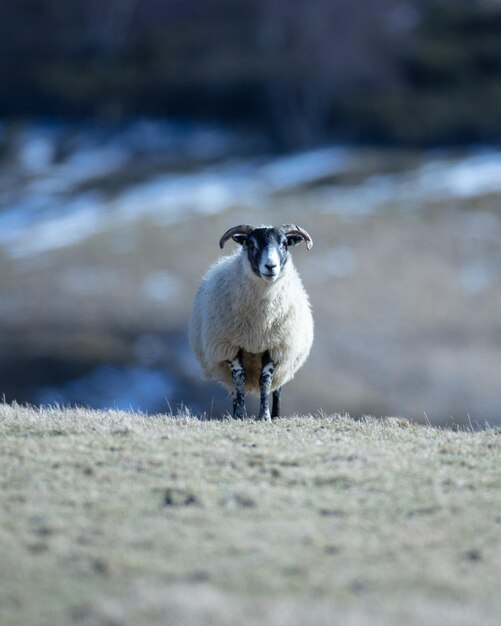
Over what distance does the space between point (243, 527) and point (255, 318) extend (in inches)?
285

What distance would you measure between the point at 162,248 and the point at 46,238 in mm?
8868

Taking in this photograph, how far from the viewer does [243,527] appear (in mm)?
9094

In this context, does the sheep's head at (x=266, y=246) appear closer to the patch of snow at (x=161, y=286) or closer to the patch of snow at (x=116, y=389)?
the patch of snow at (x=116, y=389)

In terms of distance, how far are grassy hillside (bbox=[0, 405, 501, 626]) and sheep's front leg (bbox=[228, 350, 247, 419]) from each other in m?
2.62

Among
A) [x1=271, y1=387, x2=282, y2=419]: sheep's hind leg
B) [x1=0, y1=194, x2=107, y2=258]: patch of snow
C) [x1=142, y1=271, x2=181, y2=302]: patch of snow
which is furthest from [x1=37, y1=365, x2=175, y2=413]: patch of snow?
[x1=271, y1=387, x2=282, y2=419]: sheep's hind leg

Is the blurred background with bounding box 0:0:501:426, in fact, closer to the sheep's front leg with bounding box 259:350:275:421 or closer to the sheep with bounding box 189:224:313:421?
the sheep with bounding box 189:224:313:421

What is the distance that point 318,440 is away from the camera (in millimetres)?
12617

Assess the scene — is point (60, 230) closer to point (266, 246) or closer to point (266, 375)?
point (266, 375)

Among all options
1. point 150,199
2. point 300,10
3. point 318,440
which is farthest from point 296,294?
point 300,10

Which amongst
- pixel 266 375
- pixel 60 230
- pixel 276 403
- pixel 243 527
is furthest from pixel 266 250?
pixel 60 230

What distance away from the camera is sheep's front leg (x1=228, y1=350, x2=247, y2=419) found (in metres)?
15.8

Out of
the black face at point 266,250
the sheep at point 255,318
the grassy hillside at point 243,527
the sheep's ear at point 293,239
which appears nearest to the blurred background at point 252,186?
the sheep at point 255,318

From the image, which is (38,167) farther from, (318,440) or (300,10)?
(318,440)

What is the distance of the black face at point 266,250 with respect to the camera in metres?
15.5
